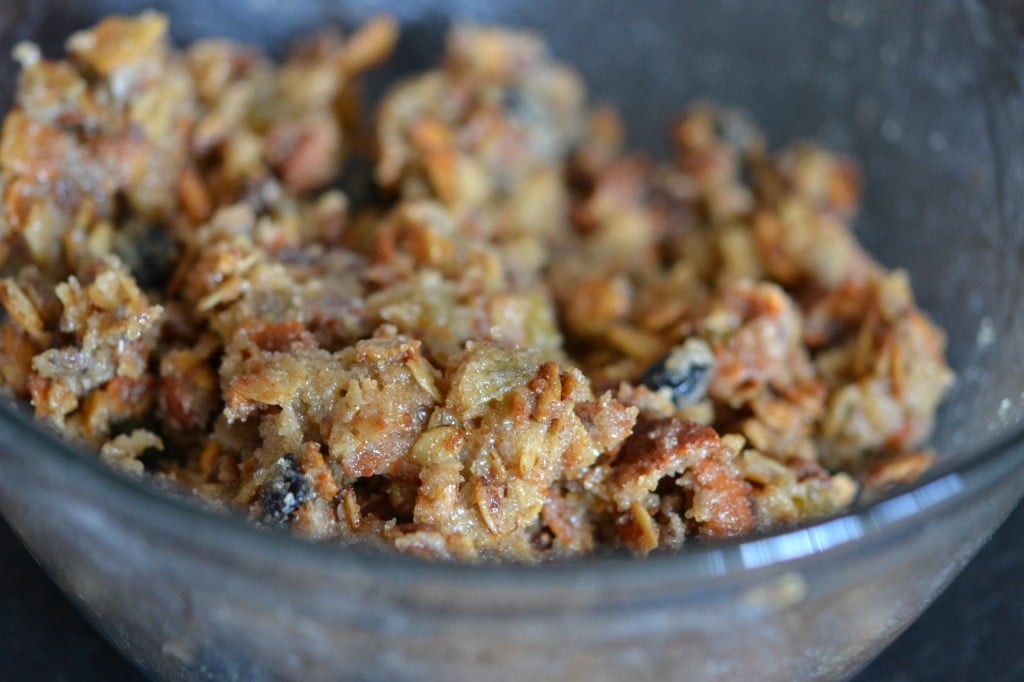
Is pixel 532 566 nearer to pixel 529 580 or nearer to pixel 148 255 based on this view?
pixel 529 580

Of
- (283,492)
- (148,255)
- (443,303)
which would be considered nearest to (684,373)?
(443,303)

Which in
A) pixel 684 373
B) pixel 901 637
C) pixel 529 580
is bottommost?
pixel 901 637

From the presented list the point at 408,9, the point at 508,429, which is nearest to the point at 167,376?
the point at 508,429

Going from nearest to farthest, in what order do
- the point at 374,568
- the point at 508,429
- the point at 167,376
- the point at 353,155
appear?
1. the point at 374,568
2. the point at 508,429
3. the point at 167,376
4. the point at 353,155

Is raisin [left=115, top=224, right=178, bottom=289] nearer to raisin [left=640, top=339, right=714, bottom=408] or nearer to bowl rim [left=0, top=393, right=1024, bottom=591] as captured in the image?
bowl rim [left=0, top=393, right=1024, bottom=591]

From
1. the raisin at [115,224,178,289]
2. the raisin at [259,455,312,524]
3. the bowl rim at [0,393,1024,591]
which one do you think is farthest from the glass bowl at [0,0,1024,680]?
the raisin at [115,224,178,289]

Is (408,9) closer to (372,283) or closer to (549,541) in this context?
(372,283)

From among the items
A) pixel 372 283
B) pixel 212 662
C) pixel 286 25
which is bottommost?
pixel 212 662
